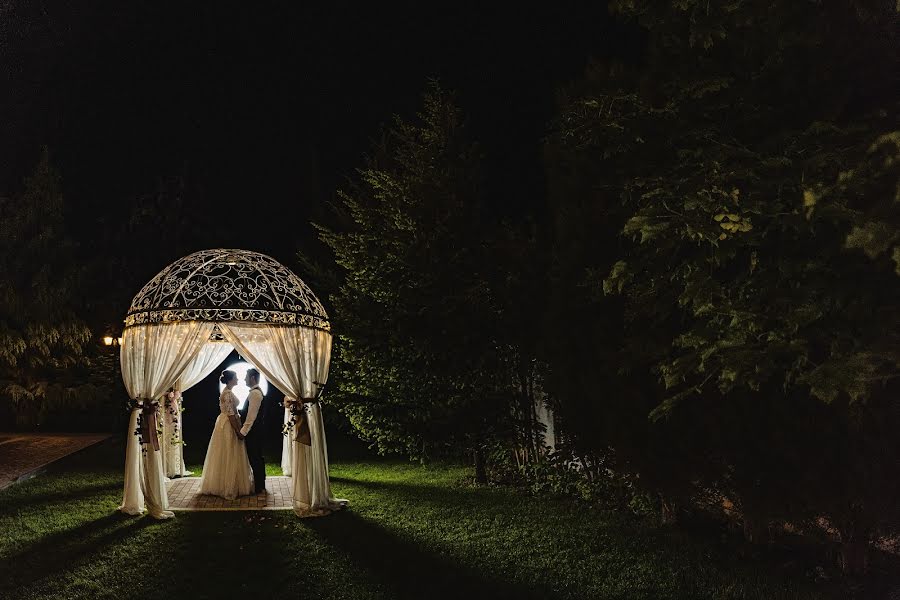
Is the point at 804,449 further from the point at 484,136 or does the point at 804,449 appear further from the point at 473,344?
the point at 484,136

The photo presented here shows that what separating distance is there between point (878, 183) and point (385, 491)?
347 inches

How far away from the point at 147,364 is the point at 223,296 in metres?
1.39

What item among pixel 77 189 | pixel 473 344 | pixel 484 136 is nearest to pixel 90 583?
pixel 473 344

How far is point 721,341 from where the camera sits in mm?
4934

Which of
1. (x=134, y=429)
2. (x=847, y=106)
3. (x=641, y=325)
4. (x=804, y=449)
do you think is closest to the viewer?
(x=847, y=106)

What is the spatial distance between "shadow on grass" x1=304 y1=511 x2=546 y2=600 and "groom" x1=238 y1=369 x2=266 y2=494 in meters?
2.19

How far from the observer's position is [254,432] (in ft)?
36.4

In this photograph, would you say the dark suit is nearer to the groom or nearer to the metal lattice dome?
the groom

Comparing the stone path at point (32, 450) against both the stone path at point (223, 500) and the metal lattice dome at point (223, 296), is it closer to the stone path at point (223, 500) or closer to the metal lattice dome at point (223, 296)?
the stone path at point (223, 500)

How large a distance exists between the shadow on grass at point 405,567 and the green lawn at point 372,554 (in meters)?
0.02

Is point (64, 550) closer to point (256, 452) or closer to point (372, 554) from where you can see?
point (372, 554)

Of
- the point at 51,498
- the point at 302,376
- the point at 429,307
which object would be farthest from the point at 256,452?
the point at 429,307

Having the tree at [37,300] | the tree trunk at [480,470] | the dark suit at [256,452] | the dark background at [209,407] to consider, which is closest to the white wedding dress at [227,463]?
the dark suit at [256,452]

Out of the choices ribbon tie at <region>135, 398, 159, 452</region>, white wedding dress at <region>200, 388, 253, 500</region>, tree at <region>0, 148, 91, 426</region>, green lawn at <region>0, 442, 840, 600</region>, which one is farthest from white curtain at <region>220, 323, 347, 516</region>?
tree at <region>0, 148, 91, 426</region>
